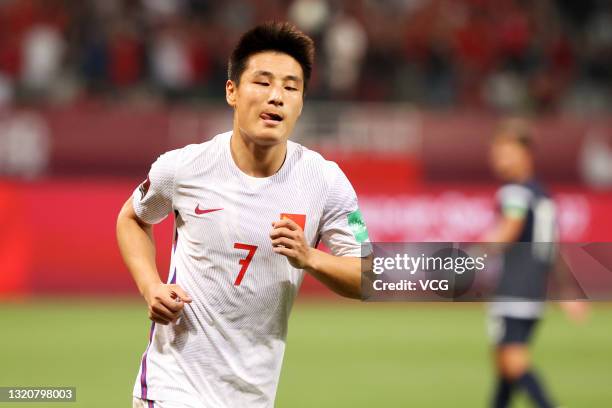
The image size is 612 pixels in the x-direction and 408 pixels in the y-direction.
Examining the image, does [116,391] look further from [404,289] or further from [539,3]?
[539,3]

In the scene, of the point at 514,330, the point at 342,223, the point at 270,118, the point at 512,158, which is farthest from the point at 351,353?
the point at 270,118

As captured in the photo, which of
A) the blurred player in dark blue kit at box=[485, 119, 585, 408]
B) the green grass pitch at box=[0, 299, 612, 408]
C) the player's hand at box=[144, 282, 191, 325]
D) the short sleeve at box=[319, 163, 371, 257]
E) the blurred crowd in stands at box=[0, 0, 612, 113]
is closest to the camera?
the player's hand at box=[144, 282, 191, 325]

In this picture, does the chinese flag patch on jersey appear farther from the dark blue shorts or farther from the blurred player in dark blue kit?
the dark blue shorts

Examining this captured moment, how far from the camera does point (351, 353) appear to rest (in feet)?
39.0

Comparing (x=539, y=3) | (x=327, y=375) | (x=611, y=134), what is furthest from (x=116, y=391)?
(x=539, y=3)

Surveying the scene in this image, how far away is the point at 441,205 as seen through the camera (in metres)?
16.1

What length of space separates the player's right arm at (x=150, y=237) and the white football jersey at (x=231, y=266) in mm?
10

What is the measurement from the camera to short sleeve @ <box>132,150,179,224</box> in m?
4.31

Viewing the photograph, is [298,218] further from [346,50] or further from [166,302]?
[346,50]

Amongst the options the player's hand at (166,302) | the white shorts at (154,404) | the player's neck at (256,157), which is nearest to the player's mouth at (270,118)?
the player's neck at (256,157)

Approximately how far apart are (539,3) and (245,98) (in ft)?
52.5

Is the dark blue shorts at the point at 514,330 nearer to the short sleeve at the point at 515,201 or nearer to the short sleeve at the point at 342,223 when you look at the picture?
the short sleeve at the point at 515,201

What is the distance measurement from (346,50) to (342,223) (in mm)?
12967

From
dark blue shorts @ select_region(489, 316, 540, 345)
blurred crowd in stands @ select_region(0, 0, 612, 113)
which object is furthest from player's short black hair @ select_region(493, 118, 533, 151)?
blurred crowd in stands @ select_region(0, 0, 612, 113)
